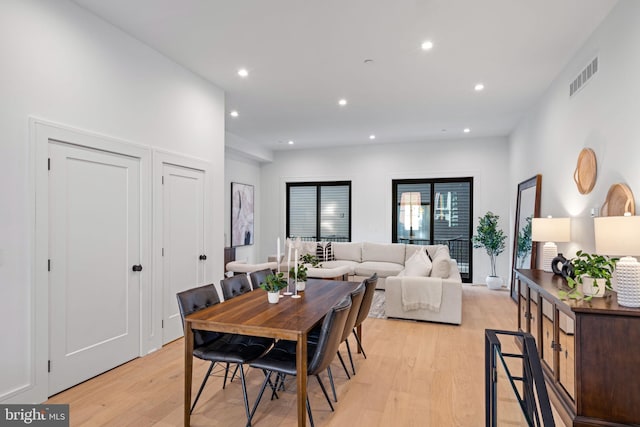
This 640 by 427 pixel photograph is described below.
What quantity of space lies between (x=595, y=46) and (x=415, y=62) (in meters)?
1.60

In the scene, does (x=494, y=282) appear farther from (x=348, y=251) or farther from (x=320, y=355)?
(x=320, y=355)

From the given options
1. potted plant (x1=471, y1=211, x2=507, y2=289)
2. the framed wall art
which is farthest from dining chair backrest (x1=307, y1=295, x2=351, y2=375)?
the framed wall art

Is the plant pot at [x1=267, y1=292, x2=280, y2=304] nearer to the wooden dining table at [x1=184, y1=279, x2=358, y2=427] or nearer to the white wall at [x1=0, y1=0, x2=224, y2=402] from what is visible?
the wooden dining table at [x1=184, y1=279, x2=358, y2=427]

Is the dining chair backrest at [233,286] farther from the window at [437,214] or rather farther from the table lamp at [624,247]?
the window at [437,214]

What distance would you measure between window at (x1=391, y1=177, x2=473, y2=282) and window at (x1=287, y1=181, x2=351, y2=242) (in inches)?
46.7

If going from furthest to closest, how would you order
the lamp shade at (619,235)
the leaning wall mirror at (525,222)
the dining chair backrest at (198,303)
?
1. the leaning wall mirror at (525,222)
2. the dining chair backrest at (198,303)
3. the lamp shade at (619,235)

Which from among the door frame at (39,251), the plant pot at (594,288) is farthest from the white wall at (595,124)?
the door frame at (39,251)

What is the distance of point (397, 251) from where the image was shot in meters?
7.58

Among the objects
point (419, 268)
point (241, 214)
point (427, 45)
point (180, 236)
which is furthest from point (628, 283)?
point (241, 214)

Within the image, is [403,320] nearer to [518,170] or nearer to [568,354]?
[568,354]

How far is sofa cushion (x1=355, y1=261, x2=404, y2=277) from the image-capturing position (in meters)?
6.95

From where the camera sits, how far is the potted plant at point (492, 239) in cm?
699

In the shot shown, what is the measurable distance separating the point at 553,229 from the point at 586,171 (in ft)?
2.16

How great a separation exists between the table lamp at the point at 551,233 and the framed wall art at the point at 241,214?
227 inches
